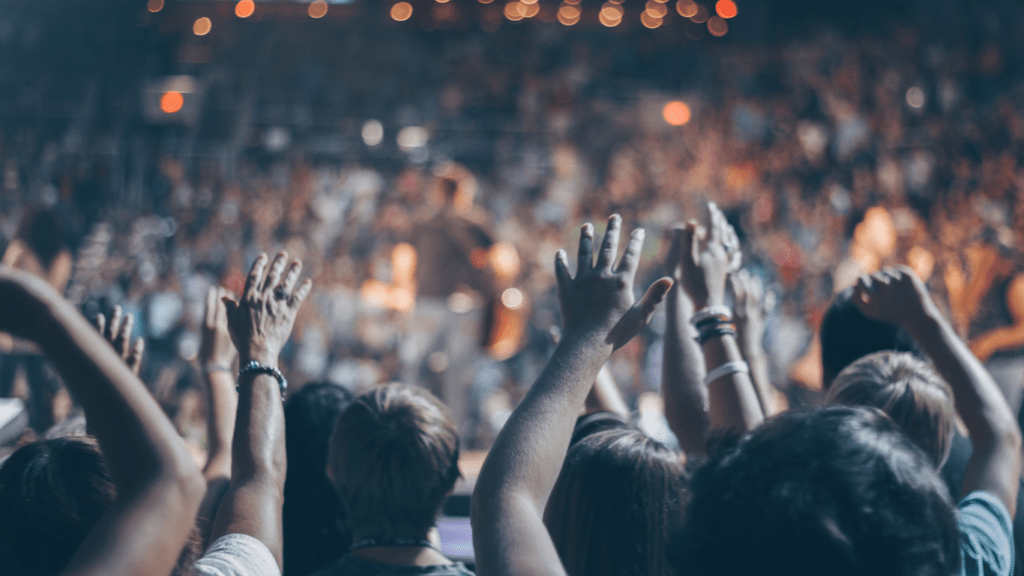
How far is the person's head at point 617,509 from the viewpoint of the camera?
35.7 inches

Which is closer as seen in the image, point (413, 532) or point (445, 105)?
point (413, 532)

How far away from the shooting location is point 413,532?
110 cm

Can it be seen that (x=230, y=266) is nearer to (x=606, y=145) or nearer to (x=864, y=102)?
(x=606, y=145)

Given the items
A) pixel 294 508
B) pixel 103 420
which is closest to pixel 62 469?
pixel 103 420

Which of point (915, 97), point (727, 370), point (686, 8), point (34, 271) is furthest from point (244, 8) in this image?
point (727, 370)

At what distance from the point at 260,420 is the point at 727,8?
13.4 m

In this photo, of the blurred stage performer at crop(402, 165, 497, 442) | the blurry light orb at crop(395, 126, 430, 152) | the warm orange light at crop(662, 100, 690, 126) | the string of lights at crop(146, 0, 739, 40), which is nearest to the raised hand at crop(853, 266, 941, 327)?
the blurred stage performer at crop(402, 165, 497, 442)

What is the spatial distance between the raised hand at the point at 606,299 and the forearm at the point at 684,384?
0.45 m

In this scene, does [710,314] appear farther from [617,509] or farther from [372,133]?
[372,133]

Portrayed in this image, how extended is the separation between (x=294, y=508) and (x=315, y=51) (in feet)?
39.3

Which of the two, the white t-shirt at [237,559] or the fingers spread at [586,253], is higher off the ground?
the fingers spread at [586,253]

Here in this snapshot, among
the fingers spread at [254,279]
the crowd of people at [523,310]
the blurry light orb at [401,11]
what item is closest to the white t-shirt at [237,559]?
the crowd of people at [523,310]

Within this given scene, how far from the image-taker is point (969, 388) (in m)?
1.07

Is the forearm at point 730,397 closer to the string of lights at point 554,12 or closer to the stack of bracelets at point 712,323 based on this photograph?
the stack of bracelets at point 712,323
